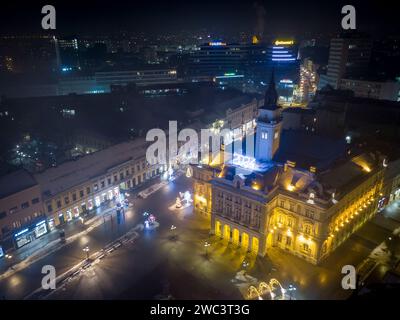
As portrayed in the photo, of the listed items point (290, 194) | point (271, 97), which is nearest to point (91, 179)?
point (271, 97)

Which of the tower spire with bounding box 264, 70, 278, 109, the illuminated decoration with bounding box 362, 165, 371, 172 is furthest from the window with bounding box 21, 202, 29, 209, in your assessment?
the illuminated decoration with bounding box 362, 165, 371, 172

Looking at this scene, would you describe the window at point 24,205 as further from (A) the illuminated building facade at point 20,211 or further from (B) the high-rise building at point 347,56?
(B) the high-rise building at point 347,56

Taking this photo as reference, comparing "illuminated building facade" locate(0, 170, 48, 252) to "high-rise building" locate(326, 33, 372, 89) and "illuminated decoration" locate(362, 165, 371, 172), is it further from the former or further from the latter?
"high-rise building" locate(326, 33, 372, 89)

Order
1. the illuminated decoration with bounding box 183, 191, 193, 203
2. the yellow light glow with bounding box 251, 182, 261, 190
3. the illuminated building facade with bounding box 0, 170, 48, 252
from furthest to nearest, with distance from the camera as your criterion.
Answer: the illuminated decoration with bounding box 183, 191, 193, 203, the yellow light glow with bounding box 251, 182, 261, 190, the illuminated building facade with bounding box 0, 170, 48, 252

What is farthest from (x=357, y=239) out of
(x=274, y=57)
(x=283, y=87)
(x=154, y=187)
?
(x=274, y=57)

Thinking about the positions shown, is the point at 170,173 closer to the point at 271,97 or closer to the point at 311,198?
the point at 271,97

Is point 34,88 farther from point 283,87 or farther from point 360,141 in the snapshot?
point 360,141
